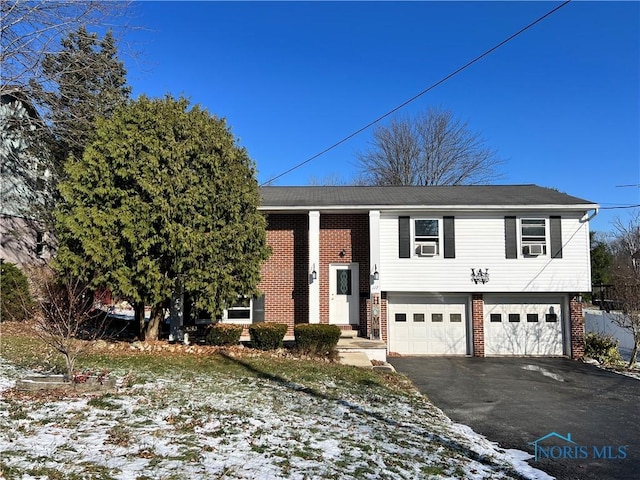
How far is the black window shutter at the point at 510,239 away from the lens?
14258 mm

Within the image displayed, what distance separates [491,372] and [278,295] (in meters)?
6.72

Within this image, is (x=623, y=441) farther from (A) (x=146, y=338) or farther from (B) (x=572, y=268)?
(A) (x=146, y=338)

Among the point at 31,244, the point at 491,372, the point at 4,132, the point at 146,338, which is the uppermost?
the point at 4,132

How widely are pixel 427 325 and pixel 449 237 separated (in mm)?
3028

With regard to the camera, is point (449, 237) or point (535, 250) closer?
point (535, 250)

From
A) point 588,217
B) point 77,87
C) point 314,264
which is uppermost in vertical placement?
point 77,87

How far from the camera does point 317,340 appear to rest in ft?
37.3

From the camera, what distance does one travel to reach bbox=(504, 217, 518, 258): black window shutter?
14258 mm

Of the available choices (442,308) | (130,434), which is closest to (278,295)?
(442,308)

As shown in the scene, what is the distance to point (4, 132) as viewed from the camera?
1524cm

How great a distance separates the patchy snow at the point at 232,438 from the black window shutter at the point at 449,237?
773 centimetres

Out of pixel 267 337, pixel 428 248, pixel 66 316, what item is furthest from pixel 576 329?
pixel 66 316

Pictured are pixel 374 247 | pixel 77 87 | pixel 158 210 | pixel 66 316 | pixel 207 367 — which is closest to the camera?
pixel 66 316

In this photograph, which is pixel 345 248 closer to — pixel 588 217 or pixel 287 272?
pixel 287 272
